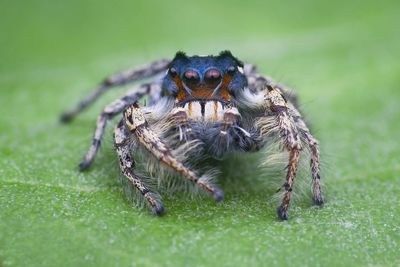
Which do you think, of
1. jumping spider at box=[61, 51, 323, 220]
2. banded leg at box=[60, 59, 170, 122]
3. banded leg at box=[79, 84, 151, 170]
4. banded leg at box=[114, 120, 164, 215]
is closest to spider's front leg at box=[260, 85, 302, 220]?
jumping spider at box=[61, 51, 323, 220]

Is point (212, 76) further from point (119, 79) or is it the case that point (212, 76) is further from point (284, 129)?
Answer: point (119, 79)

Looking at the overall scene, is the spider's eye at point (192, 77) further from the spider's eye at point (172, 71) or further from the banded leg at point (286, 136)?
the banded leg at point (286, 136)

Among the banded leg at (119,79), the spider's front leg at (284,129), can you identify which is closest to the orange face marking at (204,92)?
the spider's front leg at (284,129)

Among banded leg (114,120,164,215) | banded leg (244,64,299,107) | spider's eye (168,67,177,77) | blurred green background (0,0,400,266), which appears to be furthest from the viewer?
banded leg (244,64,299,107)

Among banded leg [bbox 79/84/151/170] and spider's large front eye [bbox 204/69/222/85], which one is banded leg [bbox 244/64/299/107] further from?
banded leg [bbox 79/84/151/170]

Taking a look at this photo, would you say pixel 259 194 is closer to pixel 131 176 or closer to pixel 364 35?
pixel 131 176

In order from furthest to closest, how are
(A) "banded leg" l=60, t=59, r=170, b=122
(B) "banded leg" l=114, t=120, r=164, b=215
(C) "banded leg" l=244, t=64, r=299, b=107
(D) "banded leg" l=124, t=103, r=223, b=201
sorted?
1. (A) "banded leg" l=60, t=59, r=170, b=122
2. (C) "banded leg" l=244, t=64, r=299, b=107
3. (B) "banded leg" l=114, t=120, r=164, b=215
4. (D) "banded leg" l=124, t=103, r=223, b=201

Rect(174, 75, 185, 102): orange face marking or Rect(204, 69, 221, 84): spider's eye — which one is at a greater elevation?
Rect(204, 69, 221, 84): spider's eye

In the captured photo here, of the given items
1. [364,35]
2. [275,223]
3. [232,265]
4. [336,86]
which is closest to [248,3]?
[364,35]
